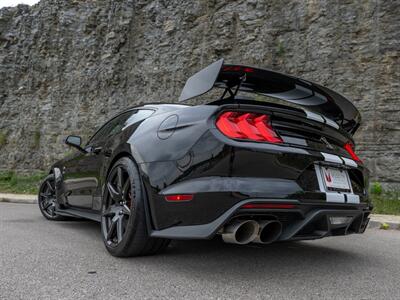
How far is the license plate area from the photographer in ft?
8.77

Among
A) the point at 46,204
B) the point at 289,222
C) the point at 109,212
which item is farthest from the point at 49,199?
the point at 289,222

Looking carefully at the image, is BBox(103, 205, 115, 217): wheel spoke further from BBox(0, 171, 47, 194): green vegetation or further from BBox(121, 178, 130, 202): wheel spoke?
BBox(0, 171, 47, 194): green vegetation

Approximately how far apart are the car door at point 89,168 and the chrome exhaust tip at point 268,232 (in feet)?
5.50

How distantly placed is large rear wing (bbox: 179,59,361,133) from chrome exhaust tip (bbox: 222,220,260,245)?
0.89 meters

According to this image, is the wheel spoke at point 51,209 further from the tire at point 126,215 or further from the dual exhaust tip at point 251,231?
the dual exhaust tip at point 251,231

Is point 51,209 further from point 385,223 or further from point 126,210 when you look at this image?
point 385,223

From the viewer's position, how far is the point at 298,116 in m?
2.75

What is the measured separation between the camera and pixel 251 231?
8.06 feet

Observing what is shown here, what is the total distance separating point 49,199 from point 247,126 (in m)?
3.96

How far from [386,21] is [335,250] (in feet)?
26.7

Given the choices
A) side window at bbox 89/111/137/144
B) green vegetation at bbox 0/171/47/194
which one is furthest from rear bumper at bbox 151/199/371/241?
green vegetation at bbox 0/171/47/194

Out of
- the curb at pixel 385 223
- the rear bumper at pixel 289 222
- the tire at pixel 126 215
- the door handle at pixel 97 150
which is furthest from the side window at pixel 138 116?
the curb at pixel 385 223

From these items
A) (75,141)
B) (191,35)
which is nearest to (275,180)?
(75,141)

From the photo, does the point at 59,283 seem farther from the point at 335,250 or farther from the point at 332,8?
the point at 332,8
